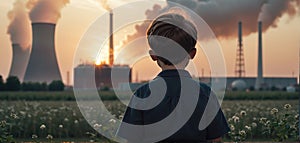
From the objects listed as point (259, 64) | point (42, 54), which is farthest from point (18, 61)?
point (259, 64)

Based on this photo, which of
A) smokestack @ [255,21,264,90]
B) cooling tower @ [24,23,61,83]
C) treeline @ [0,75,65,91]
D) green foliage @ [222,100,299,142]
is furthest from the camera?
smokestack @ [255,21,264,90]

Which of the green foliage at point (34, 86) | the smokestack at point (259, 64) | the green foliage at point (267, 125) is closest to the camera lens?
the green foliage at point (267, 125)

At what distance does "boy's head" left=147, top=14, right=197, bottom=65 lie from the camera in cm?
188

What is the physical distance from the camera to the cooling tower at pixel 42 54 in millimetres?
31227

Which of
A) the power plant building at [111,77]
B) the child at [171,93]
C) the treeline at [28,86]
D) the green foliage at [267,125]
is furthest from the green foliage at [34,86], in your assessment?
the child at [171,93]

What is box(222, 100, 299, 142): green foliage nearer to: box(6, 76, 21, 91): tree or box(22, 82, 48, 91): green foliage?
box(6, 76, 21, 91): tree

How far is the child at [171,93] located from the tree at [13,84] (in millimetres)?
51983

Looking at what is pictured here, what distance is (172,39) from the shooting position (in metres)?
1.89

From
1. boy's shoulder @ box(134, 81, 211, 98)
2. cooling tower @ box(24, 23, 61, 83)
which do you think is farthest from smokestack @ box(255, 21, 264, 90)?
boy's shoulder @ box(134, 81, 211, 98)

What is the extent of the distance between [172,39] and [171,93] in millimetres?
211

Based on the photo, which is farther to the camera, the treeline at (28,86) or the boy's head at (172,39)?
the treeline at (28,86)

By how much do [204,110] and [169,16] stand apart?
397 mm

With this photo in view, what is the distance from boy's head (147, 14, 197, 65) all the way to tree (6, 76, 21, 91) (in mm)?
51983

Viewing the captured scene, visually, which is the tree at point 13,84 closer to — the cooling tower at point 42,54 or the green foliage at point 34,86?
the green foliage at point 34,86
